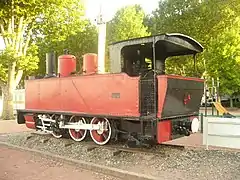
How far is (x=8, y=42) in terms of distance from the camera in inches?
847

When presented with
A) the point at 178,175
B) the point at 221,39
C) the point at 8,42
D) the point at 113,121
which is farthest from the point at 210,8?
the point at 178,175

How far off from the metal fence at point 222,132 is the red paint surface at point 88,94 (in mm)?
2615

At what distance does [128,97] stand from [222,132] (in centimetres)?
298

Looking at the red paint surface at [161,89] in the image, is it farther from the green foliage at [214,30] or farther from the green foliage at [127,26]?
the green foliage at [127,26]

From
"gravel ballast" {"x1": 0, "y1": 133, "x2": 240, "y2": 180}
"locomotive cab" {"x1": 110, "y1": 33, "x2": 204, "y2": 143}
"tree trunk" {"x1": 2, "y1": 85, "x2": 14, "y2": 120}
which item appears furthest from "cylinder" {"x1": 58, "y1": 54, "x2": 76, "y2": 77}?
"tree trunk" {"x1": 2, "y1": 85, "x2": 14, "y2": 120}

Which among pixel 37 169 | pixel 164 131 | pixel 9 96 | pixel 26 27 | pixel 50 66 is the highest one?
pixel 26 27

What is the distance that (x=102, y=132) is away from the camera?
373 inches

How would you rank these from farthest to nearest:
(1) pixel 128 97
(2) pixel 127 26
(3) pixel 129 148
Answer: (2) pixel 127 26
(3) pixel 129 148
(1) pixel 128 97

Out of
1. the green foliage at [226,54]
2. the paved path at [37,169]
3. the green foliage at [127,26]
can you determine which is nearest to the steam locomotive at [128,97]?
the paved path at [37,169]

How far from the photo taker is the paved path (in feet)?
23.2

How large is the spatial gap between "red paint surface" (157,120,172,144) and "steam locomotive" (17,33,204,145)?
0.9 inches

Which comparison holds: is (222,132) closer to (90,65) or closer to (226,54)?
(90,65)

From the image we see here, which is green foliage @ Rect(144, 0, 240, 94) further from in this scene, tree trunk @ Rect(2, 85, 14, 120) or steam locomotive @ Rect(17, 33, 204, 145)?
steam locomotive @ Rect(17, 33, 204, 145)

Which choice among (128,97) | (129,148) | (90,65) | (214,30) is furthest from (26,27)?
(214,30)
